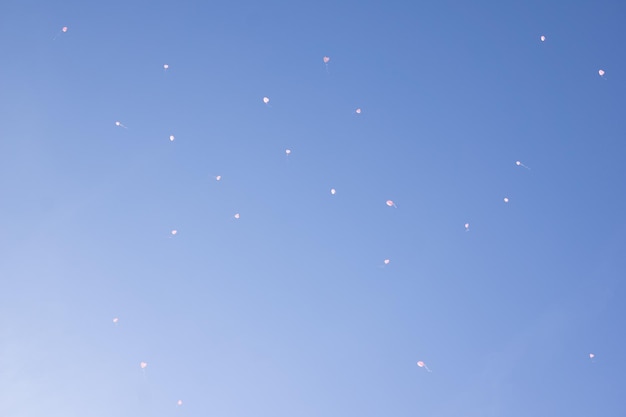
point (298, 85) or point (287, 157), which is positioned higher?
point (298, 85)

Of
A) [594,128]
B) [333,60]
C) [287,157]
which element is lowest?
[287,157]

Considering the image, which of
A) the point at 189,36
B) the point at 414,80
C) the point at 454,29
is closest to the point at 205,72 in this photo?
the point at 189,36

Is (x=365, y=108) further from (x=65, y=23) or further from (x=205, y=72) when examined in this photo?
(x=65, y=23)

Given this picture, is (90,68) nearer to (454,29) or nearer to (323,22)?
(323,22)

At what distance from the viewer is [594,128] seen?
7730 mm

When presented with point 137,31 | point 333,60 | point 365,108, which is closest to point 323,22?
point 333,60

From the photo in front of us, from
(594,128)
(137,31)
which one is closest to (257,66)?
(137,31)

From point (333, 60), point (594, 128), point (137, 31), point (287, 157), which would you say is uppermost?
point (594, 128)

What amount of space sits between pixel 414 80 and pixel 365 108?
2.16ft

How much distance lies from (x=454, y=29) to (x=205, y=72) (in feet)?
9.74

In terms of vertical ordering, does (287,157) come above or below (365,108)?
below

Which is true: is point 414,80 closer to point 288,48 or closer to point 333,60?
point 333,60

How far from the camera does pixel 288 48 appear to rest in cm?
793

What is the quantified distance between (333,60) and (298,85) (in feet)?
1.67
